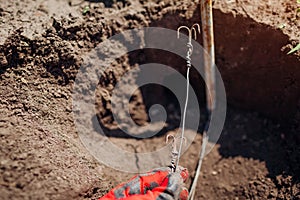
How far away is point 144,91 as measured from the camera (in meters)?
2.64

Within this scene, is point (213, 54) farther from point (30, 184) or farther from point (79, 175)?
point (30, 184)

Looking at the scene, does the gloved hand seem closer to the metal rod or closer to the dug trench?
the metal rod

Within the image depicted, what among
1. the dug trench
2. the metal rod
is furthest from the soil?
the metal rod

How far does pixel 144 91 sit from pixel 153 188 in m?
1.05

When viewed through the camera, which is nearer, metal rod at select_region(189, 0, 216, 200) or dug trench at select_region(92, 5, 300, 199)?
metal rod at select_region(189, 0, 216, 200)

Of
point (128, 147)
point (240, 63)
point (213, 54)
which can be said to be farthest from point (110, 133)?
point (240, 63)

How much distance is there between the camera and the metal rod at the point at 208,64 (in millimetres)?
2153

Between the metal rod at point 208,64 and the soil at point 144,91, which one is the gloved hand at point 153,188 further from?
the metal rod at point 208,64

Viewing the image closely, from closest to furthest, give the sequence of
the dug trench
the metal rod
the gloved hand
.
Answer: the gloved hand → the metal rod → the dug trench

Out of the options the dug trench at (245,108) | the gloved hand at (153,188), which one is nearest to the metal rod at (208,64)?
the dug trench at (245,108)

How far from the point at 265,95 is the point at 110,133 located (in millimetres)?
1234

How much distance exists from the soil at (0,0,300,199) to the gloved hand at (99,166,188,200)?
0.83 ft

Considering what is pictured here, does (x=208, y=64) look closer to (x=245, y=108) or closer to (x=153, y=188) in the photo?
(x=245, y=108)

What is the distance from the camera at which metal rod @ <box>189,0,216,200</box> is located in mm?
2153
